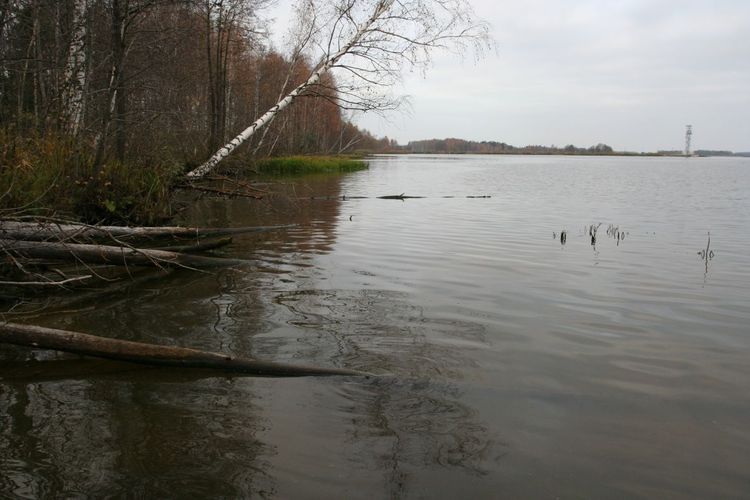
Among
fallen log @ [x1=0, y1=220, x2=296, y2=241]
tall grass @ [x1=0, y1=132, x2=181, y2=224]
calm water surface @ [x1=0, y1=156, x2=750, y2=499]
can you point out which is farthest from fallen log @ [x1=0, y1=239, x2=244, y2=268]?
tall grass @ [x1=0, y1=132, x2=181, y2=224]

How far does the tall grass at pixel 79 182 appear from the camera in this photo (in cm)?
714

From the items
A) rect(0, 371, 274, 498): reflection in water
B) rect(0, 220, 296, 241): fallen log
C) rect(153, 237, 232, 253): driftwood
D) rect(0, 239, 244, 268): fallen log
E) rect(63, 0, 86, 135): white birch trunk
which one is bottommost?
rect(0, 371, 274, 498): reflection in water

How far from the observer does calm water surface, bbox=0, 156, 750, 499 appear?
318 centimetres

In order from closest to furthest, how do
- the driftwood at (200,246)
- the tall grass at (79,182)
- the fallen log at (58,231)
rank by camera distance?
the fallen log at (58,231), the tall grass at (79,182), the driftwood at (200,246)

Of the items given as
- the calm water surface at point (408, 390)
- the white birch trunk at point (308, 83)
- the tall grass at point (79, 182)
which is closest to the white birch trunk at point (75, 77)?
the tall grass at point (79, 182)

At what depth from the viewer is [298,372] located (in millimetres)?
4492

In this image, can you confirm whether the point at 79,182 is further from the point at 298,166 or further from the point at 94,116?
the point at 298,166

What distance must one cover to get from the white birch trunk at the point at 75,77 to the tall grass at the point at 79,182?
1414mm

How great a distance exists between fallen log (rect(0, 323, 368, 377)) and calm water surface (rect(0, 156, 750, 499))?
0.10 m

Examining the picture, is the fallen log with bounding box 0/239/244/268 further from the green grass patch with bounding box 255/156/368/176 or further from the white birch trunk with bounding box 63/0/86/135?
the green grass patch with bounding box 255/156/368/176

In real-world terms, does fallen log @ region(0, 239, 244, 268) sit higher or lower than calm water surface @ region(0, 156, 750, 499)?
higher

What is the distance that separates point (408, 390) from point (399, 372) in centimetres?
33

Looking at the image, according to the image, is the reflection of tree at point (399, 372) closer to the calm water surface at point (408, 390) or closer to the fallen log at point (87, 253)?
the calm water surface at point (408, 390)

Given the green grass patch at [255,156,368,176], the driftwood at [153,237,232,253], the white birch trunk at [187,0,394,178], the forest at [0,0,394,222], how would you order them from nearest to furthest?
1. the forest at [0,0,394,222]
2. the driftwood at [153,237,232,253]
3. the white birch trunk at [187,0,394,178]
4. the green grass patch at [255,156,368,176]
